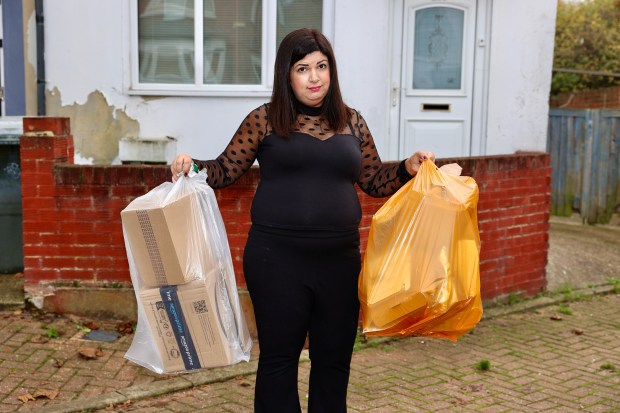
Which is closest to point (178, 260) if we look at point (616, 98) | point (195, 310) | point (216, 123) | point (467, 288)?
point (195, 310)

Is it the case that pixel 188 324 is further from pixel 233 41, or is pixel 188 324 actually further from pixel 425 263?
pixel 233 41

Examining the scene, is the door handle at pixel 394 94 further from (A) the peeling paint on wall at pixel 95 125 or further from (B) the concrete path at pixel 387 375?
(B) the concrete path at pixel 387 375

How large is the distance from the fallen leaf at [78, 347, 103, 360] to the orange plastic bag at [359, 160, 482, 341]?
7.48 feet

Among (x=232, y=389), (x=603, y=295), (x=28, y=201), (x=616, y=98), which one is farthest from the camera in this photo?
(x=616, y=98)

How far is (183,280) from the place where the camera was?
11.6 feet

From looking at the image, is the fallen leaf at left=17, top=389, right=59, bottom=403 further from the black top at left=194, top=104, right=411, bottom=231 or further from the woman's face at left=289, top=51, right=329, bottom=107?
the woman's face at left=289, top=51, right=329, bottom=107

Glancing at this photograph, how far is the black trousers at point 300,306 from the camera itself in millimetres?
3414

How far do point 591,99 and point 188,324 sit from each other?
13.0 metres

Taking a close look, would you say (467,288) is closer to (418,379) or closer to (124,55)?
(418,379)

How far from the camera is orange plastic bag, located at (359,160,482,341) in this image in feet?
11.3

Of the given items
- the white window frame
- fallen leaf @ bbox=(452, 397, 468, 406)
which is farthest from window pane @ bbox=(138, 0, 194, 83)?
fallen leaf @ bbox=(452, 397, 468, 406)

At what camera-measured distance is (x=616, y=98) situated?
559 inches

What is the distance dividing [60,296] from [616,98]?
11.2 metres

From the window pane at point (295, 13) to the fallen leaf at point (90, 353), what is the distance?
3881mm
